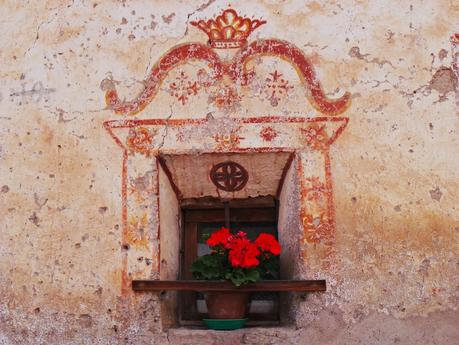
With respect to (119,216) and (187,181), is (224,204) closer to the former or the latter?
(187,181)

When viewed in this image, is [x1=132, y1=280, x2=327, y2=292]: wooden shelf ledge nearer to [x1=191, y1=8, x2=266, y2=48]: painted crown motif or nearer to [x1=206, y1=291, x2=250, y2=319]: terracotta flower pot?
[x1=206, y1=291, x2=250, y2=319]: terracotta flower pot

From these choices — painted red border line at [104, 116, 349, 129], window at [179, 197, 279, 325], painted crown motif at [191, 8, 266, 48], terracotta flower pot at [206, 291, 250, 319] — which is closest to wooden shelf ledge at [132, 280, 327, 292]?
terracotta flower pot at [206, 291, 250, 319]

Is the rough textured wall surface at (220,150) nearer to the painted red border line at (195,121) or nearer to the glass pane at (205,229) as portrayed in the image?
the painted red border line at (195,121)

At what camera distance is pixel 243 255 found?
3.92m

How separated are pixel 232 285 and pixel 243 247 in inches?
8.8

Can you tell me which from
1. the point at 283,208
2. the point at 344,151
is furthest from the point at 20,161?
the point at 344,151

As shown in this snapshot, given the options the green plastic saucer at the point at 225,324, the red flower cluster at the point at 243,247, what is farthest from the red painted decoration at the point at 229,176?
the green plastic saucer at the point at 225,324

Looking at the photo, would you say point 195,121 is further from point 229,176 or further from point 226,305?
point 226,305

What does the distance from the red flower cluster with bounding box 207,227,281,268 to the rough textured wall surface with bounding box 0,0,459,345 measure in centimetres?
21

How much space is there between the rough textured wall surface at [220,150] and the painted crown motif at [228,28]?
5cm

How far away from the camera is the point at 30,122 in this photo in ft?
14.3

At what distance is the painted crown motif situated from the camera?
4352 millimetres

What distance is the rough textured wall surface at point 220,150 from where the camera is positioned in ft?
13.1

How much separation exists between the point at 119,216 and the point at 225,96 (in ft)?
3.18
